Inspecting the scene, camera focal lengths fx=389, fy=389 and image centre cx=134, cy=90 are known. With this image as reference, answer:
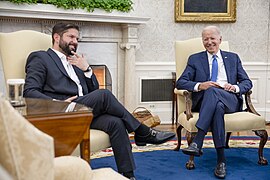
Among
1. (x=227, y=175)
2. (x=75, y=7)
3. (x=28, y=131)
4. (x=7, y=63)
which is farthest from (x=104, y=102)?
(x=75, y=7)

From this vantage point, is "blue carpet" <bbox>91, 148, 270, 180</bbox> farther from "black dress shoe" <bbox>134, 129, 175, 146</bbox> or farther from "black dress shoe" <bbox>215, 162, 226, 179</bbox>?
"black dress shoe" <bbox>134, 129, 175, 146</bbox>

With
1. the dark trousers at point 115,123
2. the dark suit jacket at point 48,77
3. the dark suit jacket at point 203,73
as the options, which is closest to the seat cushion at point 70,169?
the dark trousers at point 115,123

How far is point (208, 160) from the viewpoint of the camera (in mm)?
3398

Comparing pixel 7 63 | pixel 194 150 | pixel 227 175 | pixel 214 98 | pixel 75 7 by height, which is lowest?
pixel 227 175

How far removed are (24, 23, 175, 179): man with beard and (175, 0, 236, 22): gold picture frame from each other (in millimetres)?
2348

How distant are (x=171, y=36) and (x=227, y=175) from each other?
2527mm

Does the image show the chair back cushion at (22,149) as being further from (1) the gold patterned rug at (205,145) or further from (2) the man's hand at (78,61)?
(1) the gold patterned rug at (205,145)

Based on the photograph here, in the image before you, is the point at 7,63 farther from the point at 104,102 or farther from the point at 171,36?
the point at 171,36

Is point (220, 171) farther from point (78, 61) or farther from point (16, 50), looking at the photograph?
point (16, 50)

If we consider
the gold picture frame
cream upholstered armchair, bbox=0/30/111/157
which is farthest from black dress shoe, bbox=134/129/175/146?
the gold picture frame

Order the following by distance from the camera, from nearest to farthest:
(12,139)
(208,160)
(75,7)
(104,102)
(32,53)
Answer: (12,139)
(104,102)
(32,53)
(208,160)
(75,7)

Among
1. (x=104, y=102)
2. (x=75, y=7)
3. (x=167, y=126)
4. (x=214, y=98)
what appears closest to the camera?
(x=104, y=102)

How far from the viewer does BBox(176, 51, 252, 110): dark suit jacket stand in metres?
3.38

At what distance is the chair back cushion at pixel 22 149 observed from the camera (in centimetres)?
93
